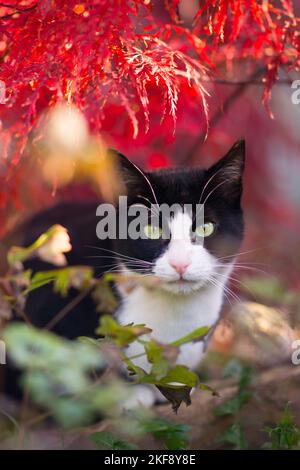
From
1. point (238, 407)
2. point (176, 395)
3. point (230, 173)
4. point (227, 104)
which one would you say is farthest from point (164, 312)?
point (227, 104)

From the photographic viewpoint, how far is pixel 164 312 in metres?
2.21

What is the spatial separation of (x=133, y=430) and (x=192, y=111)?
1.46 metres

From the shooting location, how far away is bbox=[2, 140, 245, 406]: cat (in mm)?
2055

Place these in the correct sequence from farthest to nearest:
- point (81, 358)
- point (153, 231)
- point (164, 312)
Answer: point (164, 312)
point (153, 231)
point (81, 358)

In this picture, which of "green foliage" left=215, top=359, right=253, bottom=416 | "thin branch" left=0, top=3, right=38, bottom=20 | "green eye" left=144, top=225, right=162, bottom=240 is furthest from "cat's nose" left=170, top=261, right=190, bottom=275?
"thin branch" left=0, top=3, right=38, bottom=20

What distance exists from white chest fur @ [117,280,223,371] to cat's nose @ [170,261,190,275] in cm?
23

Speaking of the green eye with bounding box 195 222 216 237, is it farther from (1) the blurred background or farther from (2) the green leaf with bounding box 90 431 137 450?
(2) the green leaf with bounding box 90 431 137 450

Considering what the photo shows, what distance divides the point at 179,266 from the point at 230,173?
39cm

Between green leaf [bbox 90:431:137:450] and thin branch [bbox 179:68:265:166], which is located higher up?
thin branch [bbox 179:68:265:166]

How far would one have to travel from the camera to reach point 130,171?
2139mm

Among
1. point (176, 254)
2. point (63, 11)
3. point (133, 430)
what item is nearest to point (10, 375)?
point (133, 430)

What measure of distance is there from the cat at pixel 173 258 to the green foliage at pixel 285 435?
467mm

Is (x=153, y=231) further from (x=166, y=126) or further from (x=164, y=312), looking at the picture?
(x=166, y=126)

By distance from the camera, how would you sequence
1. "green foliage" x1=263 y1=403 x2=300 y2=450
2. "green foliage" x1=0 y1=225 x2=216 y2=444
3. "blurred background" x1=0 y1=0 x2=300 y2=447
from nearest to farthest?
"green foliage" x1=0 y1=225 x2=216 y2=444 → "blurred background" x1=0 y1=0 x2=300 y2=447 → "green foliage" x1=263 y1=403 x2=300 y2=450
